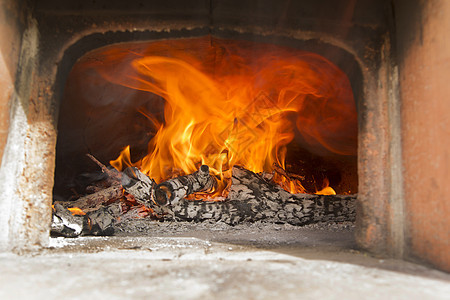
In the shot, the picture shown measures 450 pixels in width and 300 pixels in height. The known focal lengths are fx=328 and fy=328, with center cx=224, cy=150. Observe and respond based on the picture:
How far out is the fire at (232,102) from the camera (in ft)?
7.34

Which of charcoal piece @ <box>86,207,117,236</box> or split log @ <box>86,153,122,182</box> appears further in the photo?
split log @ <box>86,153,122,182</box>

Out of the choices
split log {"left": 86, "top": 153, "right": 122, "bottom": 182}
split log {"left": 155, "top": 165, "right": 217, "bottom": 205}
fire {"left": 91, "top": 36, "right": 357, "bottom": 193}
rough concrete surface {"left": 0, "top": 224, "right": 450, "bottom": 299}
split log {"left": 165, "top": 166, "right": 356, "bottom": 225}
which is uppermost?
fire {"left": 91, "top": 36, "right": 357, "bottom": 193}

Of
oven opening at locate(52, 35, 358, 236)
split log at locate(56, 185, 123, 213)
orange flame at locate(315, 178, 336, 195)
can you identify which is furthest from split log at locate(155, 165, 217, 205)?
orange flame at locate(315, 178, 336, 195)

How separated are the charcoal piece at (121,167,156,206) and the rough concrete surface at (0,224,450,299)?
77 centimetres

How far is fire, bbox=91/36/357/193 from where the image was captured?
2.24 metres

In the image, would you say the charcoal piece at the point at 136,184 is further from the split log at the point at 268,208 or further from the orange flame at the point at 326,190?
the orange flame at the point at 326,190

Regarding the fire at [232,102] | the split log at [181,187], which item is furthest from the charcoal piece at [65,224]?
the fire at [232,102]

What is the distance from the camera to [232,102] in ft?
9.55

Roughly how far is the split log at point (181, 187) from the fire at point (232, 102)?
248mm

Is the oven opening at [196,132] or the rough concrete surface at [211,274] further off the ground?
the oven opening at [196,132]

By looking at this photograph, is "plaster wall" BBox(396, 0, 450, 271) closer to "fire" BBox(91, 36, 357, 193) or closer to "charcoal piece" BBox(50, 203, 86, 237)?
"fire" BBox(91, 36, 357, 193)

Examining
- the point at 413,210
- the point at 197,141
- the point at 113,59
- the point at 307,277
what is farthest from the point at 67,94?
the point at 413,210

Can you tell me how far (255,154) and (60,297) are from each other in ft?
8.25

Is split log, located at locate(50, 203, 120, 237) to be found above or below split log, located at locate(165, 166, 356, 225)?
below
